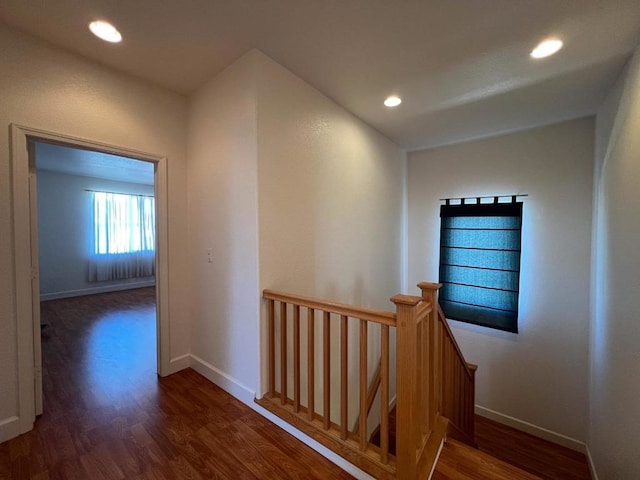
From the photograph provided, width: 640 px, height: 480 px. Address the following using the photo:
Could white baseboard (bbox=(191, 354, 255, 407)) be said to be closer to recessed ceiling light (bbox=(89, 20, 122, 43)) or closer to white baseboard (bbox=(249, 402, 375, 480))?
white baseboard (bbox=(249, 402, 375, 480))

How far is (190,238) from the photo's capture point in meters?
2.53

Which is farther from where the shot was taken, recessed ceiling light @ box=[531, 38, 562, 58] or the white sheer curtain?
the white sheer curtain

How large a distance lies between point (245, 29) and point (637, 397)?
3.25 metres

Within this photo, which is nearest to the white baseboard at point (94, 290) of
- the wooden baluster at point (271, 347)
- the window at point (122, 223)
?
the window at point (122, 223)

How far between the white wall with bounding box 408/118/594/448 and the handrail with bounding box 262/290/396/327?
283 centimetres

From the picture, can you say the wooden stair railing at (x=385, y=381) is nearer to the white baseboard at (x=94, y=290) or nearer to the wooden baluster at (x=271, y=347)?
the wooden baluster at (x=271, y=347)

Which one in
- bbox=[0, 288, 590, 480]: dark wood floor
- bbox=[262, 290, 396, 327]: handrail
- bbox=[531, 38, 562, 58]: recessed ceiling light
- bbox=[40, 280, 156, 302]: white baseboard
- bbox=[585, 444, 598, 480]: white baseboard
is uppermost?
bbox=[531, 38, 562, 58]: recessed ceiling light

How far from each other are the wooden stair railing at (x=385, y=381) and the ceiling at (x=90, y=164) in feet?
11.3

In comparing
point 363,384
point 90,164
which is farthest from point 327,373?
point 90,164

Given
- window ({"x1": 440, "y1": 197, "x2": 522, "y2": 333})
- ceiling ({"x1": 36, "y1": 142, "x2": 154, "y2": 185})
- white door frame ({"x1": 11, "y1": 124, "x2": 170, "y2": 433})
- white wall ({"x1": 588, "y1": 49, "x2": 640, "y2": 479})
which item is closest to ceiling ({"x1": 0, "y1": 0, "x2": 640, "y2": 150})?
white wall ({"x1": 588, "y1": 49, "x2": 640, "y2": 479})

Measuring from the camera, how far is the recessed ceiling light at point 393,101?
2.55 m

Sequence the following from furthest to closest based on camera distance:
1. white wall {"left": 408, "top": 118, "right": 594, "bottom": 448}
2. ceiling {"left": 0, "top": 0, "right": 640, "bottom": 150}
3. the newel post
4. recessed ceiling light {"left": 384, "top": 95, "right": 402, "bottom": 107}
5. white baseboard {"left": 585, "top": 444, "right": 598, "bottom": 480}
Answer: white wall {"left": 408, "top": 118, "right": 594, "bottom": 448}, recessed ceiling light {"left": 384, "top": 95, "right": 402, "bottom": 107}, white baseboard {"left": 585, "top": 444, "right": 598, "bottom": 480}, ceiling {"left": 0, "top": 0, "right": 640, "bottom": 150}, the newel post

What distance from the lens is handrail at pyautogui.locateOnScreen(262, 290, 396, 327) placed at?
1417mm

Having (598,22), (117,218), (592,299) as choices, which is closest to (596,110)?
(598,22)
